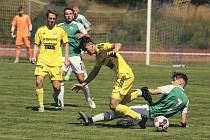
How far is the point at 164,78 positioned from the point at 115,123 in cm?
1243

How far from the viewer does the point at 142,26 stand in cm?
5234

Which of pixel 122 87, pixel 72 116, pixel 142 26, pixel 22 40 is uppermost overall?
pixel 122 87

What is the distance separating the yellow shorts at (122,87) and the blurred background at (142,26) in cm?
2170

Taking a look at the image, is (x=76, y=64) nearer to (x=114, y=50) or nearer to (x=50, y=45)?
(x=50, y=45)

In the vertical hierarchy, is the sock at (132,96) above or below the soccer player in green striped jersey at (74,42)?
below

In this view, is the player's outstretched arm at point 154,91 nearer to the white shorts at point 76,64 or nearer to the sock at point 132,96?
the sock at point 132,96

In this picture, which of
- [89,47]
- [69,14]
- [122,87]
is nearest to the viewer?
[89,47]

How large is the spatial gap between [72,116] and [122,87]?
1.96m

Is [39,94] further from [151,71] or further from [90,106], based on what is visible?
[151,71]

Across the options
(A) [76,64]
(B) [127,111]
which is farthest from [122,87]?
(A) [76,64]

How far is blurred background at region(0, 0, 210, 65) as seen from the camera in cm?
3584

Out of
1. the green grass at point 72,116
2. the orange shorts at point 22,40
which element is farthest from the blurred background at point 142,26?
the green grass at point 72,116

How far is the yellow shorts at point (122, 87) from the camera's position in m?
13.5

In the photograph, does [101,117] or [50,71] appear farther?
[50,71]
